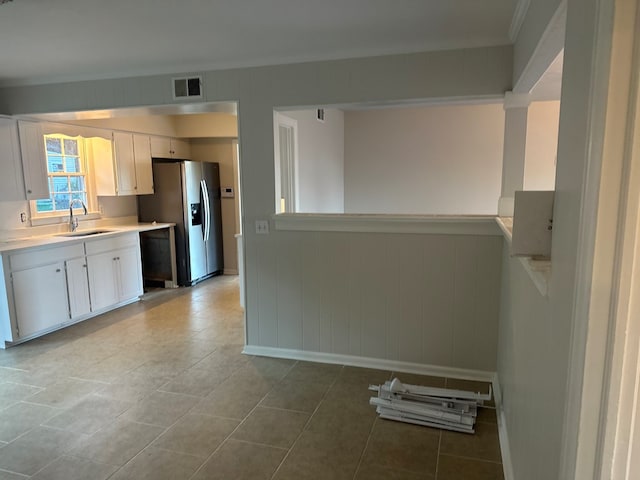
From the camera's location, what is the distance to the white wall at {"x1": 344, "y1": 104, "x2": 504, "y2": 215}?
5762mm

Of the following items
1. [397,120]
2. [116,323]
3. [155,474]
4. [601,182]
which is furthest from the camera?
[397,120]

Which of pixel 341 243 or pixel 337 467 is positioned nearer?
pixel 337 467

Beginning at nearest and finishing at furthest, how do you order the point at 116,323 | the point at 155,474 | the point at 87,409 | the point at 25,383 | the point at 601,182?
the point at 601,182, the point at 155,474, the point at 87,409, the point at 25,383, the point at 116,323

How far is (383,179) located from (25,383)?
4.74 m

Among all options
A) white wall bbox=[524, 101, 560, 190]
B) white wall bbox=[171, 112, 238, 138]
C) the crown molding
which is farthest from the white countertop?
white wall bbox=[524, 101, 560, 190]

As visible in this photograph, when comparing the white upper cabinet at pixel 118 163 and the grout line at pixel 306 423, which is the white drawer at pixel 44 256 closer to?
the white upper cabinet at pixel 118 163

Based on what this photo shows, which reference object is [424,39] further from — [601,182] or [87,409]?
[87,409]

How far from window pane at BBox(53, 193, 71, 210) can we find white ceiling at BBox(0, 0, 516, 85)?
176cm

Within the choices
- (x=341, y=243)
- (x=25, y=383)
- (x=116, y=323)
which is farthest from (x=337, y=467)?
(x=116, y=323)

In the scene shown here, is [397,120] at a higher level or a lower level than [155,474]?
higher

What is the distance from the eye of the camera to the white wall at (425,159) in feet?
18.9

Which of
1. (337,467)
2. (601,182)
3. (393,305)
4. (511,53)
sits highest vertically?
(511,53)

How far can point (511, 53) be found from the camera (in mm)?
2814

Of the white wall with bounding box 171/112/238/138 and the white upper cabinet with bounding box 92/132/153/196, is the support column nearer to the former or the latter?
the white wall with bounding box 171/112/238/138
